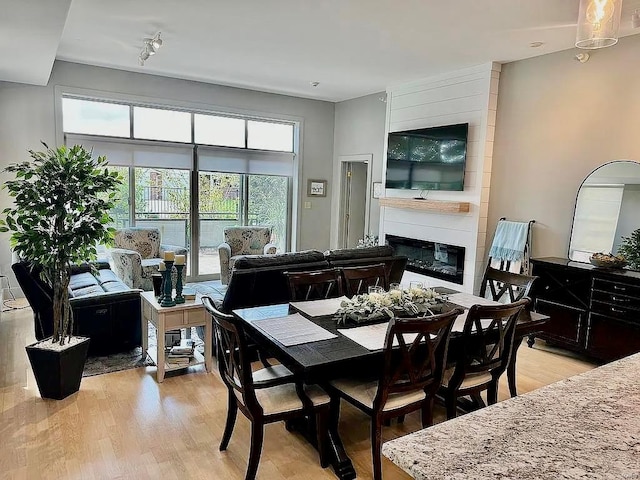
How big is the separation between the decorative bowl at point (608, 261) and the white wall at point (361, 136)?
347 centimetres

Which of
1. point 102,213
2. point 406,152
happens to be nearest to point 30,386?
point 102,213

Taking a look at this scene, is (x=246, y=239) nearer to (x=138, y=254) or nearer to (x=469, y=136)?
(x=138, y=254)

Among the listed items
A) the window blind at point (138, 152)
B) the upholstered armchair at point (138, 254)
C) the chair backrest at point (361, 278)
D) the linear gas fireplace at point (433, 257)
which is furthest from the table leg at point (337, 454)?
the window blind at point (138, 152)

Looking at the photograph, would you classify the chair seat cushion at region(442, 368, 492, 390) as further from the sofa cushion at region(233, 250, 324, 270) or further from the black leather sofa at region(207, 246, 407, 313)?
the sofa cushion at region(233, 250, 324, 270)

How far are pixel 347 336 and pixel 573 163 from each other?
347 centimetres

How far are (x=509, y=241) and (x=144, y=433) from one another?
4.08m

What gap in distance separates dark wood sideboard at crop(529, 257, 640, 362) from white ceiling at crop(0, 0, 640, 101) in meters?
2.15

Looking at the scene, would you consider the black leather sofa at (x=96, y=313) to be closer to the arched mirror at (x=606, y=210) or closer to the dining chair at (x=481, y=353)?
the dining chair at (x=481, y=353)

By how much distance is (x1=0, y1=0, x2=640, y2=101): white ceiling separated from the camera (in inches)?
142

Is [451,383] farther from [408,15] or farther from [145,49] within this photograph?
[145,49]

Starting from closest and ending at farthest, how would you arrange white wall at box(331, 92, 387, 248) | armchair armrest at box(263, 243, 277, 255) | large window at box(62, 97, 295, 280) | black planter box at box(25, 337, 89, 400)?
black planter box at box(25, 337, 89, 400) → large window at box(62, 97, 295, 280) → armchair armrest at box(263, 243, 277, 255) → white wall at box(331, 92, 387, 248)

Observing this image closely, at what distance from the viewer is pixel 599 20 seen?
2562 mm

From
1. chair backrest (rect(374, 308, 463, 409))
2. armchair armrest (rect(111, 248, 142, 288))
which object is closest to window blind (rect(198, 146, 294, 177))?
armchair armrest (rect(111, 248, 142, 288))

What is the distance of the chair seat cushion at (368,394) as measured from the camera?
2330mm
